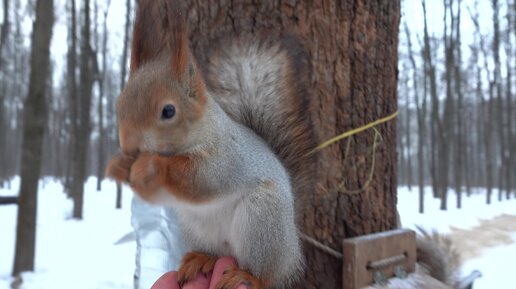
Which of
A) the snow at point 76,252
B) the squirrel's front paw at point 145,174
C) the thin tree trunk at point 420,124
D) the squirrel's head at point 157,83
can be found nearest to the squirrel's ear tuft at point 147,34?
the squirrel's head at point 157,83

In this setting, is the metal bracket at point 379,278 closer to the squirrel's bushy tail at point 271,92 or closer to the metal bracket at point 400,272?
the metal bracket at point 400,272

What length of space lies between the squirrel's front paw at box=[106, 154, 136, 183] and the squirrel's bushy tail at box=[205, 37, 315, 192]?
0.30 m

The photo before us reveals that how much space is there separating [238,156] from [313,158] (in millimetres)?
207

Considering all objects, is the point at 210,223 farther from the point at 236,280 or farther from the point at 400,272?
the point at 400,272

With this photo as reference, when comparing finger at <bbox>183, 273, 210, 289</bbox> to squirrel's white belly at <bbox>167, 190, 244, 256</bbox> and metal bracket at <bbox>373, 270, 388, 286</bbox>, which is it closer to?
squirrel's white belly at <bbox>167, 190, 244, 256</bbox>

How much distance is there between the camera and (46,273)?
3836 mm

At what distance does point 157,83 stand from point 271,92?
313 mm

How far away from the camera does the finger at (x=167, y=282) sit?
0.86 m

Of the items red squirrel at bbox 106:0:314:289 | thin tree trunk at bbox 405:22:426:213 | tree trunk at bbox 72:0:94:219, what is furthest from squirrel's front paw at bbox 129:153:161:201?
thin tree trunk at bbox 405:22:426:213

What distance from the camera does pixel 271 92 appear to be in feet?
3.22

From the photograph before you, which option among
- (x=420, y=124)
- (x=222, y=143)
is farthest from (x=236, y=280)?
(x=420, y=124)

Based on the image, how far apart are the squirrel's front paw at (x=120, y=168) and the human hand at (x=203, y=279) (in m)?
0.22

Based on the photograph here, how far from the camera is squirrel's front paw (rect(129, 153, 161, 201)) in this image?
28.7 inches

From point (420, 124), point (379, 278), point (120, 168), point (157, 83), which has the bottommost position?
point (379, 278)
